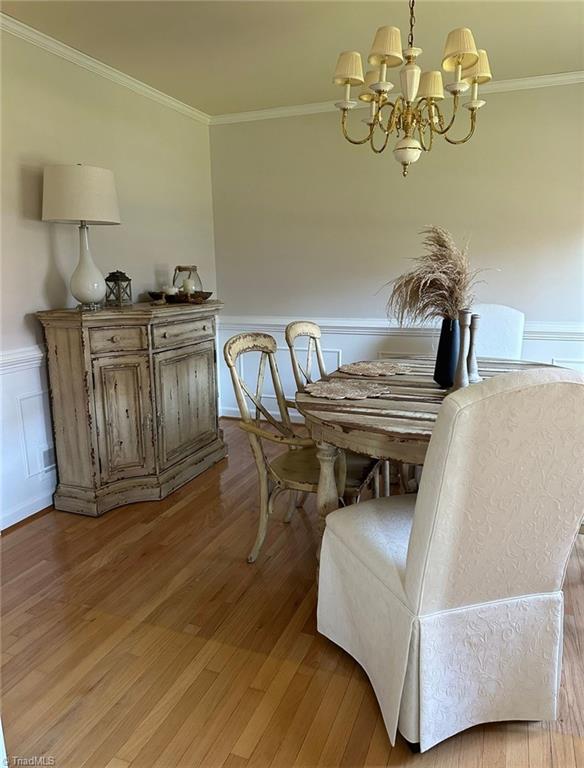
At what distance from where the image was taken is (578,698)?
163 cm

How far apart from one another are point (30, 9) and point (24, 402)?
6.17 ft

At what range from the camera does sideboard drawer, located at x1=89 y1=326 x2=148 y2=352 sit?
275 cm

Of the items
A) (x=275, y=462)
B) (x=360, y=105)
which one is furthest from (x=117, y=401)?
(x=360, y=105)

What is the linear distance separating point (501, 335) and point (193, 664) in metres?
2.37

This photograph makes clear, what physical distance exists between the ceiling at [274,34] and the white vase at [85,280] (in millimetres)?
982

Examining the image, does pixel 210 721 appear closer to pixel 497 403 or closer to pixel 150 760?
pixel 150 760

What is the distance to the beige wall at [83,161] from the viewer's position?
2.67 meters

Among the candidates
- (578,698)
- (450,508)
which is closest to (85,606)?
(450,508)

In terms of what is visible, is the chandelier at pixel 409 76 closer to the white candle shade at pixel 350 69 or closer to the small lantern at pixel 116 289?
the white candle shade at pixel 350 69

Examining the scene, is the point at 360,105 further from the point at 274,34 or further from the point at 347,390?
the point at 347,390

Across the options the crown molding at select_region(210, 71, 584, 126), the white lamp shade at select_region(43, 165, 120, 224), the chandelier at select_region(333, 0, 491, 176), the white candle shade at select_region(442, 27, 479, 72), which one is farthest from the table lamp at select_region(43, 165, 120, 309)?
the crown molding at select_region(210, 71, 584, 126)

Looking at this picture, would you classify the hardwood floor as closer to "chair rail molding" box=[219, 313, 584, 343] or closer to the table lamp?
the table lamp

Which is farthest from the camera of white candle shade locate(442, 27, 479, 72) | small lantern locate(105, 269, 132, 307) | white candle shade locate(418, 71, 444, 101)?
small lantern locate(105, 269, 132, 307)

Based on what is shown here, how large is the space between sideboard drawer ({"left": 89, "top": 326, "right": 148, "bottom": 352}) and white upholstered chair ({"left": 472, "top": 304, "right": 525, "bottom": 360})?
192cm
